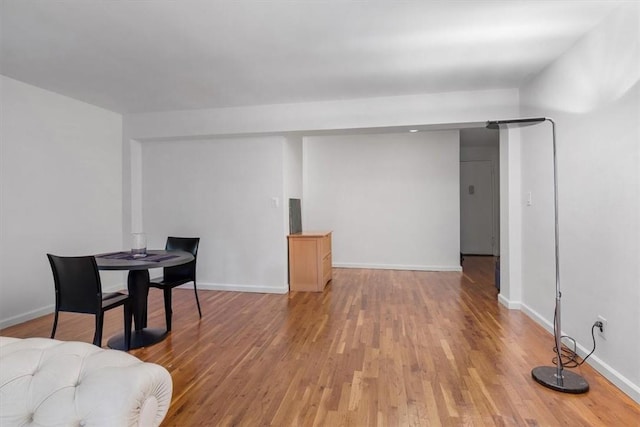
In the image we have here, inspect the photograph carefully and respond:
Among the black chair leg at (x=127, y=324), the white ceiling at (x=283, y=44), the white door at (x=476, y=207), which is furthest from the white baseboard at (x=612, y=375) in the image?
the white door at (x=476, y=207)

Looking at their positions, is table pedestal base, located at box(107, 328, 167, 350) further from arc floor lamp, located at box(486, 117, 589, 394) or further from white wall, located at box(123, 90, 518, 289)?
arc floor lamp, located at box(486, 117, 589, 394)

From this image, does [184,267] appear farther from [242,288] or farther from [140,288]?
[242,288]

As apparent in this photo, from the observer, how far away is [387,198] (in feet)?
20.3

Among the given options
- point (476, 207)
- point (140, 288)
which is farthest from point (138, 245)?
point (476, 207)

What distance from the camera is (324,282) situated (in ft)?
15.9

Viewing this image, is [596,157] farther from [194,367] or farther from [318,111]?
[194,367]

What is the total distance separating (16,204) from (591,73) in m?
5.26

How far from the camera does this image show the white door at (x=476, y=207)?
25.2ft

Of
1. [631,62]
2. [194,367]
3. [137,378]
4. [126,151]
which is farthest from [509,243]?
[126,151]

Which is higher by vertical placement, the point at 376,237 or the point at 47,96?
the point at 47,96

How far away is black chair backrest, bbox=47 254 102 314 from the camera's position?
2.52m

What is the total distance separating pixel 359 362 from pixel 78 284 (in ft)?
7.23

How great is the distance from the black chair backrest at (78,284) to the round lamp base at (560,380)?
313 centimetres

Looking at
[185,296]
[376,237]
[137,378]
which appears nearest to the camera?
[137,378]
